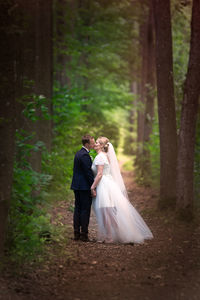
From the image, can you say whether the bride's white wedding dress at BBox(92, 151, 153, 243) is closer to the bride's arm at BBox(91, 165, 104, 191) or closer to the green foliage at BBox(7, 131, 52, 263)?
the bride's arm at BBox(91, 165, 104, 191)

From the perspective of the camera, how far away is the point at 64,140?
52.3 ft

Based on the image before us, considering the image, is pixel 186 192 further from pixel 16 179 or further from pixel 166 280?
pixel 16 179

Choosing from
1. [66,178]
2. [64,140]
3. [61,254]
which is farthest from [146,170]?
[61,254]

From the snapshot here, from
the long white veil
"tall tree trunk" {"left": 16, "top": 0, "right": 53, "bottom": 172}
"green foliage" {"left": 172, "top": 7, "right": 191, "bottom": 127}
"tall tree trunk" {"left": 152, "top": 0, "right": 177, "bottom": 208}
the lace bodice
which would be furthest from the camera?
"green foliage" {"left": 172, "top": 7, "right": 191, "bottom": 127}

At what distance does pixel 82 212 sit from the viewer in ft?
28.8

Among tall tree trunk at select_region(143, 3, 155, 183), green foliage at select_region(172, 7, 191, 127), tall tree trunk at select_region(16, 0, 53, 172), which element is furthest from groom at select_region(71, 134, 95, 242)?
tall tree trunk at select_region(143, 3, 155, 183)

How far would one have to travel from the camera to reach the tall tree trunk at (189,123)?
979 cm

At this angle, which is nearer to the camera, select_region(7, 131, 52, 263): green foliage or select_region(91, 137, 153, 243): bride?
select_region(7, 131, 52, 263): green foliage

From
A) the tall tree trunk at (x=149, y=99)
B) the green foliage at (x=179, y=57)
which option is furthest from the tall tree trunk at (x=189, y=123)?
the tall tree trunk at (x=149, y=99)

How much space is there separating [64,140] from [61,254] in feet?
29.2

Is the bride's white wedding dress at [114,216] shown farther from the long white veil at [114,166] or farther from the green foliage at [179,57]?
the green foliage at [179,57]

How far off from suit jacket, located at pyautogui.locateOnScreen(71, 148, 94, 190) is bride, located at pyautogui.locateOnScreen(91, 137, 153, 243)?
18 centimetres

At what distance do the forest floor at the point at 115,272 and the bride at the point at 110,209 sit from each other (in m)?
0.29

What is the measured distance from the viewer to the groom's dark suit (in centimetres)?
873
